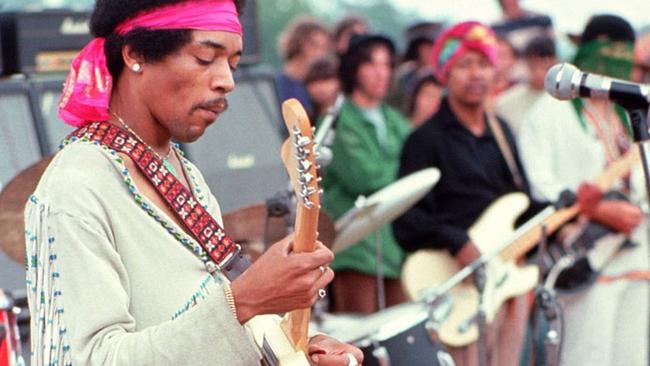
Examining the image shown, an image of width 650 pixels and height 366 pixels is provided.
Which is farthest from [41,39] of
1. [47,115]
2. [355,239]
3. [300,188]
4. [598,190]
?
[300,188]

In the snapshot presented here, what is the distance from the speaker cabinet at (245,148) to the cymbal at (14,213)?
187 centimetres

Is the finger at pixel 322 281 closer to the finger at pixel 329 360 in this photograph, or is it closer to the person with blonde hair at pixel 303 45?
the finger at pixel 329 360

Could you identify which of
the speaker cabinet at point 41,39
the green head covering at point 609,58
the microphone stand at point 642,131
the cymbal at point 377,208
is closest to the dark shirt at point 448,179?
the cymbal at point 377,208

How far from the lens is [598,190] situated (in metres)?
6.18

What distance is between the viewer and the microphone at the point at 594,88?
338 cm

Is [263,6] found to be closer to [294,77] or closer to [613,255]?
[294,77]

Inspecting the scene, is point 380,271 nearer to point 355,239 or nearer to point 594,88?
point 355,239

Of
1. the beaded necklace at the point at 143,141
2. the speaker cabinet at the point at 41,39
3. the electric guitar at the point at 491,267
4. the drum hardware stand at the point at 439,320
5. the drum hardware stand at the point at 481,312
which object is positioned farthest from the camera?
the electric guitar at the point at 491,267

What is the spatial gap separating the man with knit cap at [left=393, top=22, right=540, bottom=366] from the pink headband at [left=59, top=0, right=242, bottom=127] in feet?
11.2

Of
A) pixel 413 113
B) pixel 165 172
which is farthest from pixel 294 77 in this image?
pixel 165 172

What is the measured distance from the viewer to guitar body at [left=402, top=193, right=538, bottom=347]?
586cm

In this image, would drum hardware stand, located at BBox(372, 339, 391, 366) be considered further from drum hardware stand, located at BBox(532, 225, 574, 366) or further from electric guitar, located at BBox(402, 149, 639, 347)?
electric guitar, located at BBox(402, 149, 639, 347)

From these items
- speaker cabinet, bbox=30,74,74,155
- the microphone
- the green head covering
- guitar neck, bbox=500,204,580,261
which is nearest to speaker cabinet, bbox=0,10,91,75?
speaker cabinet, bbox=30,74,74,155

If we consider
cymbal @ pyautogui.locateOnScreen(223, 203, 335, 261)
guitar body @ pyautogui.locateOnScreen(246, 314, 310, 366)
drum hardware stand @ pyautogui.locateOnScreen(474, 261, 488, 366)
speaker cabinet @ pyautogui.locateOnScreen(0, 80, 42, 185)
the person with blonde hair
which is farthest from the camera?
the person with blonde hair
